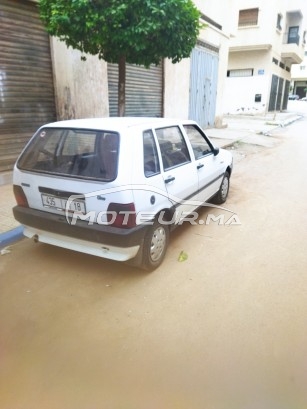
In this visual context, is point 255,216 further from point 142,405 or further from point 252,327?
point 142,405

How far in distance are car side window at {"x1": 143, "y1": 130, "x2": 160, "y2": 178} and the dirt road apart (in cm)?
108

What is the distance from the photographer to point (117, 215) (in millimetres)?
2777

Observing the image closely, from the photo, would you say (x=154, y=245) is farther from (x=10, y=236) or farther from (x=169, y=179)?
(x=10, y=236)

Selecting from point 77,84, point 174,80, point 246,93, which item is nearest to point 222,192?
point 77,84

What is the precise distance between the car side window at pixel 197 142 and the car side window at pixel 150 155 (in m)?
0.97

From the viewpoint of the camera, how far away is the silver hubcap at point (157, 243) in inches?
127

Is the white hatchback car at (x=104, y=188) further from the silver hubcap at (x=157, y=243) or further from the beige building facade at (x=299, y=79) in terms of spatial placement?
the beige building facade at (x=299, y=79)

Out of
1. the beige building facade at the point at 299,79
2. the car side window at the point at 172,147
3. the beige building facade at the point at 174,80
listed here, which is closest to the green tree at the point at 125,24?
the beige building facade at the point at 174,80

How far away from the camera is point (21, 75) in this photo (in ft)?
19.9

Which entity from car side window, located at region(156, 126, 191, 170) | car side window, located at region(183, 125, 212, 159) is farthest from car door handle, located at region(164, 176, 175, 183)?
car side window, located at region(183, 125, 212, 159)

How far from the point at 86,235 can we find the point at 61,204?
0.40 metres

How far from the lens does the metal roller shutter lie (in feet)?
28.2

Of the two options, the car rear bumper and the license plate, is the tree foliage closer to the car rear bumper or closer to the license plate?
the license plate

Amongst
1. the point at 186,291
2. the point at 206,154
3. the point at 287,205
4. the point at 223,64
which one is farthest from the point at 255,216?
the point at 223,64
